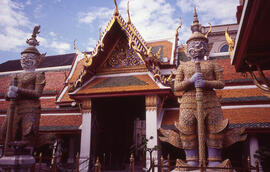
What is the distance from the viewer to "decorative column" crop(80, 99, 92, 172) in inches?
312

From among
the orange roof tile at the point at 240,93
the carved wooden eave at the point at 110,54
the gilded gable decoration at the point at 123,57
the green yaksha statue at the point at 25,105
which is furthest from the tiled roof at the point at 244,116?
the green yaksha statue at the point at 25,105

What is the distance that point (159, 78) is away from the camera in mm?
7852

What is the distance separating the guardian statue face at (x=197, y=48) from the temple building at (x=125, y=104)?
159 centimetres

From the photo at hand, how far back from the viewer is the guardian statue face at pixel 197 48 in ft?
16.8

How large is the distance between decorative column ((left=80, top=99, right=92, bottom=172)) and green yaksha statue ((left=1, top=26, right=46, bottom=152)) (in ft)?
7.77

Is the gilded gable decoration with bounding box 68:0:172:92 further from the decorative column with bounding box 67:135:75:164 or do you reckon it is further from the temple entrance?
the decorative column with bounding box 67:135:75:164

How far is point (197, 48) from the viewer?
16.8 feet

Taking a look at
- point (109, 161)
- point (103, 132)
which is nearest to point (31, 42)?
point (103, 132)

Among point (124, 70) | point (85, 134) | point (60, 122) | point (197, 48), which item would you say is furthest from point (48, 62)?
point (197, 48)

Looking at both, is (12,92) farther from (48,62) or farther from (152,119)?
(48,62)

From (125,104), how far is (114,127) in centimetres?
117

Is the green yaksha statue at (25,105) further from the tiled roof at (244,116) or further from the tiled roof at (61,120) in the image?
the tiled roof at (244,116)

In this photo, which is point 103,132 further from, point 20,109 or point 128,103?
point 20,109

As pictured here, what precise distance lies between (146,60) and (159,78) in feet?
2.65
